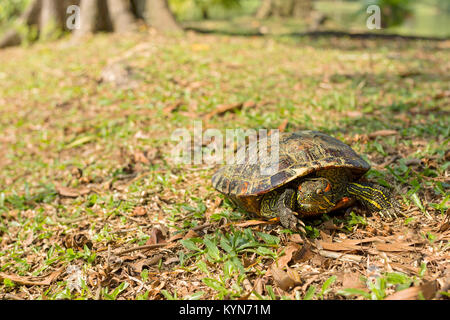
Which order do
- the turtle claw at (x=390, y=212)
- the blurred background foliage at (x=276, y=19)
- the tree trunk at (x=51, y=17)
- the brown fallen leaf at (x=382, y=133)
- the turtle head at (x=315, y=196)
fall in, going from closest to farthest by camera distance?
the turtle head at (x=315, y=196)
the turtle claw at (x=390, y=212)
the brown fallen leaf at (x=382, y=133)
the tree trunk at (x=51, y=17)
the blurred background foliage at (x=276, y=19)

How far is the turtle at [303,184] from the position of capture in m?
2.85

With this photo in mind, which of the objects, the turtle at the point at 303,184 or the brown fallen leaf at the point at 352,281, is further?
the turtle at the point at 303,184

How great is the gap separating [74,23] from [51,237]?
827 centimetres

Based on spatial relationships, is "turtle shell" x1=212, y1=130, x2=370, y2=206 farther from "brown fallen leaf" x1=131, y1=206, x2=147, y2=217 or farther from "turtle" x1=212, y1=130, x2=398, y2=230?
"brown fallen leaf" x1=131, y1=206, x2=147, y2=217

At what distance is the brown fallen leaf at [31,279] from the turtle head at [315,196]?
211cm

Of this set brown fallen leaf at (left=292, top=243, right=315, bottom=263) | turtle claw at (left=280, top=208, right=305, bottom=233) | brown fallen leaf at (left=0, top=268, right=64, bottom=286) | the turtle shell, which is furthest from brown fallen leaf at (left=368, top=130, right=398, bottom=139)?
brown fallen leaf at (left=0, top=268, right=64, bottom=286)

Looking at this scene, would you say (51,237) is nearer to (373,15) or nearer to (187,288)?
(187,288)

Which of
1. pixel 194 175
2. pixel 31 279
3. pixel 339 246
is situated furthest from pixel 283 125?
pixel 31 279

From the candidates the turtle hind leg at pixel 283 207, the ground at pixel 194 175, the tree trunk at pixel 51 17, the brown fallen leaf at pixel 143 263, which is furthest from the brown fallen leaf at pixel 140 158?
the tree trunk at pixel 51 17

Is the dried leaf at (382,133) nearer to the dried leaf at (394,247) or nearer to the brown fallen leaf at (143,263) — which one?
the dried leaf at (394,247)

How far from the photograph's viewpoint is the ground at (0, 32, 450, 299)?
263 centimetres

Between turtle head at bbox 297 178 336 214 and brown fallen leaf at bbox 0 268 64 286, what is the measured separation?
6.93 feet
